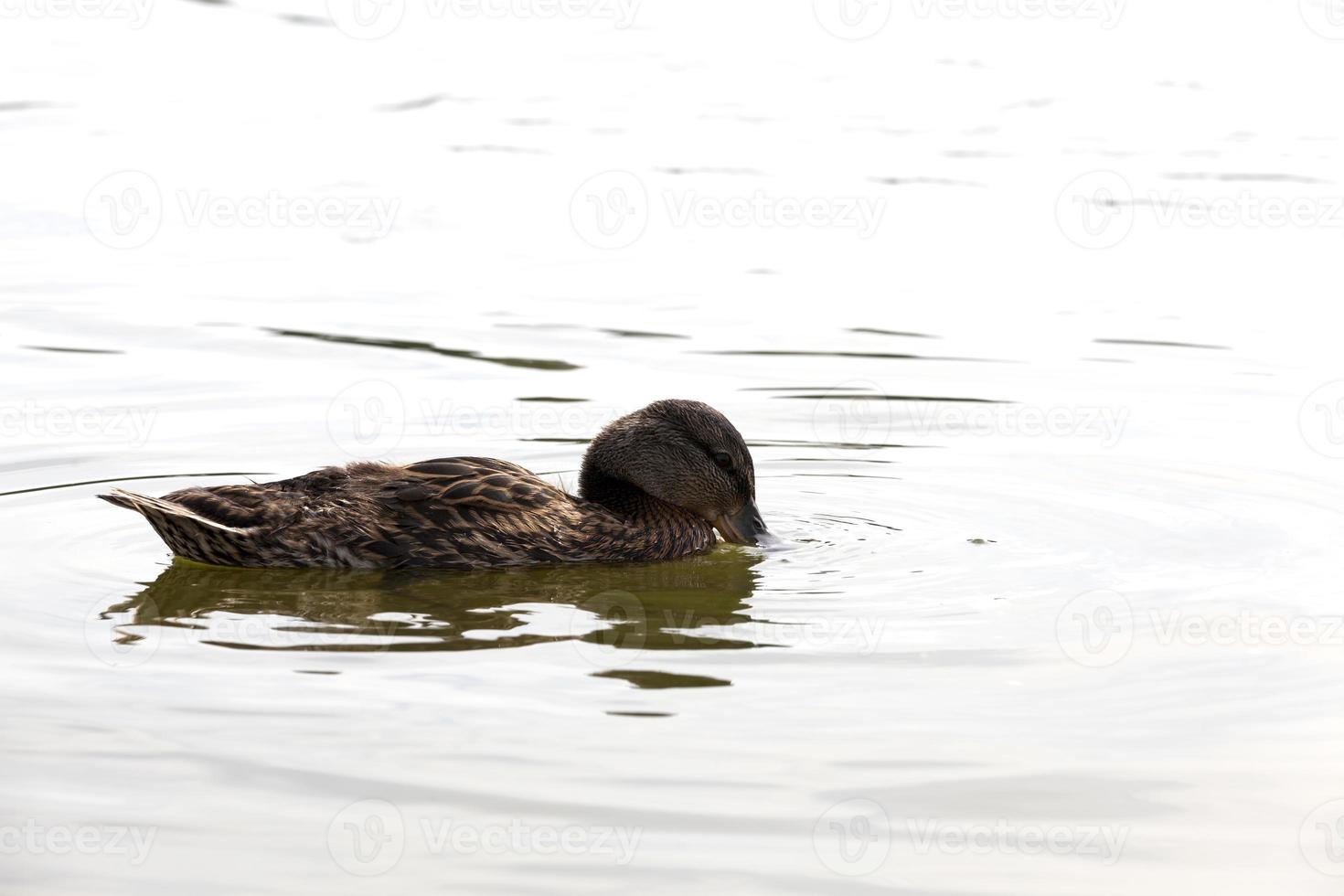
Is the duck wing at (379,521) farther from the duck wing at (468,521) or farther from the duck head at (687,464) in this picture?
the duck head at (687,464)

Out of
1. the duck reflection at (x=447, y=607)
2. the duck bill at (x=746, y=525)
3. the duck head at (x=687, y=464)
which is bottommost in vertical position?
the duck reflection at (x=447, y=607)

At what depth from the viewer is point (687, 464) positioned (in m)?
10.0

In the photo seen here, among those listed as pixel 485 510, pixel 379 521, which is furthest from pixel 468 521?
pixel 379 521

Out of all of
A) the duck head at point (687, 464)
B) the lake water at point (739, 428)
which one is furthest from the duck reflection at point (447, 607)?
the duck head at point (687, 464)

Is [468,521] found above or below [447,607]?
above

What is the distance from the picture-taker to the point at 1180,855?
6.22m

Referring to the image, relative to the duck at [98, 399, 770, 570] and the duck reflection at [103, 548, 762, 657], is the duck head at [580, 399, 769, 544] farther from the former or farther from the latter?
the duck reflection at [103, 548, 762, 657]

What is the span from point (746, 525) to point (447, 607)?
75.8 inches

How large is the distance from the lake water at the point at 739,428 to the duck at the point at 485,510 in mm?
179

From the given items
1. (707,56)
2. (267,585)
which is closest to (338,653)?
(267,585)

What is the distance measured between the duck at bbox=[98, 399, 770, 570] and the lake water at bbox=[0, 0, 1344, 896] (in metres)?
0.18

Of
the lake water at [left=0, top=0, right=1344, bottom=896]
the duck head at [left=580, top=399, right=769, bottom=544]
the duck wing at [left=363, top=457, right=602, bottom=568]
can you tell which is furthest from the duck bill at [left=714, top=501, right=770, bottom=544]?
the duck wing at [left=363, top=457, right=602, bottom=568]

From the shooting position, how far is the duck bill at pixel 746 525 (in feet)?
32.7

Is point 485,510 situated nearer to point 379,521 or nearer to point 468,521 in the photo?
point 468,521
